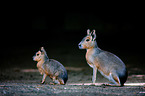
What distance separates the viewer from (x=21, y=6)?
1270 inches

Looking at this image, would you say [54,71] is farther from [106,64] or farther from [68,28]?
[68,28]

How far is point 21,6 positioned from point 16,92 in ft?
83.3

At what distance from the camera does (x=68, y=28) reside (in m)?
30.7

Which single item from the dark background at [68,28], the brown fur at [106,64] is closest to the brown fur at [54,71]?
the brown fur at [106,64]

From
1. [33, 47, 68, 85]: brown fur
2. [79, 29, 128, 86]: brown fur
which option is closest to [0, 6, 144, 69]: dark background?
[33, 47, 68, 85]: brown fur

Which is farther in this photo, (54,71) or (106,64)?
(54,71)

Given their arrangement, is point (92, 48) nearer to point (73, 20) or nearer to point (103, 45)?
point (103, 45)

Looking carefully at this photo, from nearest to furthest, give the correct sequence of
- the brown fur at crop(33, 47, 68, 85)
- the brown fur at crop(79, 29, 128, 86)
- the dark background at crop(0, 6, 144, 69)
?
the brown fur at crop(79, 29, 128, 86) < the brown fur at crop(33, 47, 68, 85) < the dark background at crop(0, 6, 144, 69)

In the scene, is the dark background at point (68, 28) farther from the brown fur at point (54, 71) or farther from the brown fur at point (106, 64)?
the brown fur at point (106, 64)

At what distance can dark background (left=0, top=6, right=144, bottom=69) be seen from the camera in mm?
26719

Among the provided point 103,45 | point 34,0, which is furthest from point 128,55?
point 34,0

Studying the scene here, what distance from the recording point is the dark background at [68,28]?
2672cm

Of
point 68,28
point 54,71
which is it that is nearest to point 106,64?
point 54,71

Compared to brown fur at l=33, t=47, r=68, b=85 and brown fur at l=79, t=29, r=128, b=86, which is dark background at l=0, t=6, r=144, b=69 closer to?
brown fur at l=33, t=47, r=68, b=85
